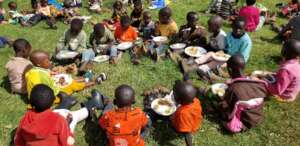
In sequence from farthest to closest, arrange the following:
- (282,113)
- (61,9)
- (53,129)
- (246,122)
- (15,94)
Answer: (61,9) → (15,94) → (282,113) → (246,122) → (53,129)

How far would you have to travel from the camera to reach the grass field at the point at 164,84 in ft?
20.7

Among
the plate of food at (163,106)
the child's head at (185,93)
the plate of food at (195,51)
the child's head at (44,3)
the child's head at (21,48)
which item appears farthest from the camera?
the child's head at (44,3)

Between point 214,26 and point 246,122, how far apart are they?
9.04 ft

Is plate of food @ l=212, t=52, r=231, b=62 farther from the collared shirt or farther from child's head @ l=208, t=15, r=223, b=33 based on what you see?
the collared shirt

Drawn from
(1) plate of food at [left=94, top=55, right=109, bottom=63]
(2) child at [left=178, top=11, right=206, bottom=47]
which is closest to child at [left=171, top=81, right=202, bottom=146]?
(2) child at [left=178, top=11, right=206, bottom=47]

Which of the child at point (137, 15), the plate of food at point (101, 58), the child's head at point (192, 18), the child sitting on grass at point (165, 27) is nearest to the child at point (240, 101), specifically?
the child's head at point (192, 18)

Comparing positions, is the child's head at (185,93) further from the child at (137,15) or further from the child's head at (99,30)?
the child at (137,15)

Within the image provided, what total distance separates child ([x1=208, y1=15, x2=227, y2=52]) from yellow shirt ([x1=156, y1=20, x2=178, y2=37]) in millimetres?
1340

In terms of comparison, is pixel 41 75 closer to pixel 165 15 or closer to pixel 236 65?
pixel 236 65

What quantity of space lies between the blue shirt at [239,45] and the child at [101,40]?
276cm

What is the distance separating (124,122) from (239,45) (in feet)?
12.3

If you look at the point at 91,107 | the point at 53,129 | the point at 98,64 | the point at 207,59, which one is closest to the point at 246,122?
the point at 207,59

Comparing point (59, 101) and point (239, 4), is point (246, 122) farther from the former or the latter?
point (239, 4)

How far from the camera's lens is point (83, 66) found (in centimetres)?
846
